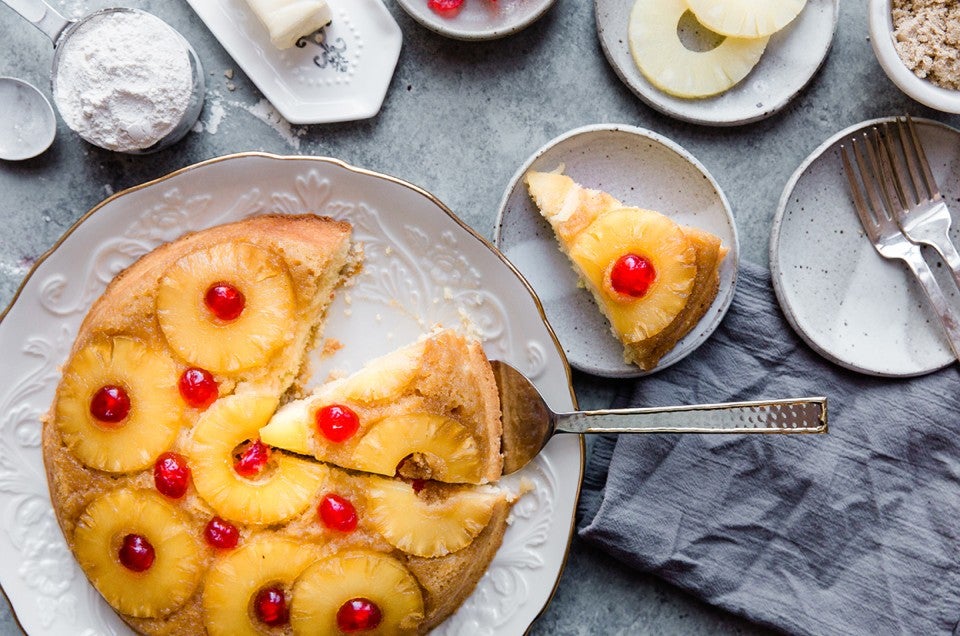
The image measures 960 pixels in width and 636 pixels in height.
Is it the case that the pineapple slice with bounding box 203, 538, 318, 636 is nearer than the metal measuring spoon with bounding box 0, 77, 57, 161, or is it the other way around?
the pineapple slice with bounding box 203, 538, 318, 636

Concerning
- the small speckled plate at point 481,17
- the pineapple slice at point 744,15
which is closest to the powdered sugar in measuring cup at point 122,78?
the small speckled plate at point 481,17

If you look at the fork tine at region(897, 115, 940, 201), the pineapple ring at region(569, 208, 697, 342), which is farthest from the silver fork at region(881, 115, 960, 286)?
the pineapple ring at region(569, 208, 697, 342)

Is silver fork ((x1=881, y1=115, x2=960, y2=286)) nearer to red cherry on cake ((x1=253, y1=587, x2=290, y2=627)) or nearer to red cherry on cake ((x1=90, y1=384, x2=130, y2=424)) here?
red cherry on cake ((x1=253, y1=587, x2=290, y2=627))

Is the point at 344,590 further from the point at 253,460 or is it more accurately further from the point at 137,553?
the point at 137,553

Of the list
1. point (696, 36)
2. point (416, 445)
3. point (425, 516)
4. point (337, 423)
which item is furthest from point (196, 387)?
point (696, 36)

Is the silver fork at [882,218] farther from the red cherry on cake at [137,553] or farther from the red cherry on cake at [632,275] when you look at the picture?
the red cherry on cake at [137,553]

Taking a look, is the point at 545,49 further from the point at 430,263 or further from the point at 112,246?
the point at 112,246

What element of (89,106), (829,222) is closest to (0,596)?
(89,106)
